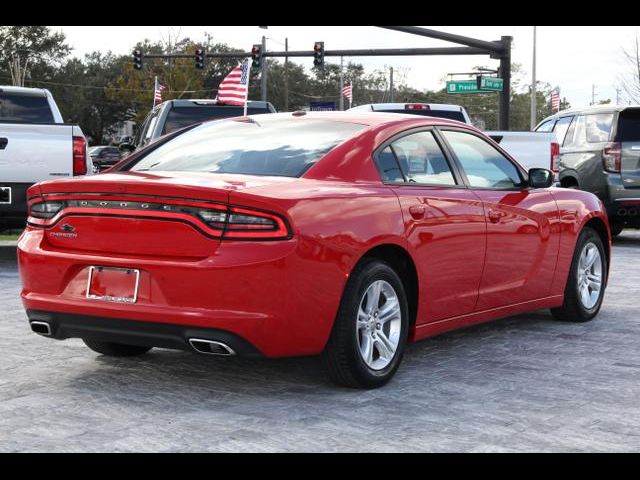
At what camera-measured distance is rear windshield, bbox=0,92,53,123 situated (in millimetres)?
13086

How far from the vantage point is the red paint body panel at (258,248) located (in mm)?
4891

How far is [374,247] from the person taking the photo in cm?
543

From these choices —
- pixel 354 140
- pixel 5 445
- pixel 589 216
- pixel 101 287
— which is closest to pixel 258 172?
pixel 354 140

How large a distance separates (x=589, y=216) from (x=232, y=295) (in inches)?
150

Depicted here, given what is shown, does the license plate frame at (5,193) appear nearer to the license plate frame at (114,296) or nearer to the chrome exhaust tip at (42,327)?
the chrome exhaust tip at (42,327)

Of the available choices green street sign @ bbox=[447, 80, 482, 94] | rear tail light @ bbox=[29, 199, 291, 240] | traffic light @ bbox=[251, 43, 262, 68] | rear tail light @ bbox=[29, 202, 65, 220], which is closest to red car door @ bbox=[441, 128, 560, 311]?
rear tail light @ bbox=[29, 199, 291, 240]

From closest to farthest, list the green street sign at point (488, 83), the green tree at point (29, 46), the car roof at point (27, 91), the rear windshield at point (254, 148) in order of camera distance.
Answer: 1. the rear windshield at point (254, 148)
2. the car roof at point (27, 91)
3. the green street sign at point (488, 83)
4. the green tree at point (29, 46)

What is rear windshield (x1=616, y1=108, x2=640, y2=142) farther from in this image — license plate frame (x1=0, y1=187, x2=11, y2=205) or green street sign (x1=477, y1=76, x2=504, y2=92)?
green street sign (x1=477, y1=76, x2=504, y2=92)

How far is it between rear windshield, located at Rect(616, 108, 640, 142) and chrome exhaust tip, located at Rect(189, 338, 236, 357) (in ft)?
34.1

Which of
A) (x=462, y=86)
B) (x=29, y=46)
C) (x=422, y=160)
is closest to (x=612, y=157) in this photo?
(x=422, y=160)

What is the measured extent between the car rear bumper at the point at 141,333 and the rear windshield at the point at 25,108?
8.27m

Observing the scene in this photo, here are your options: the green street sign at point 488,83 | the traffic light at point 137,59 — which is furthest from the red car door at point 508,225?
the traffic light at point 137,59

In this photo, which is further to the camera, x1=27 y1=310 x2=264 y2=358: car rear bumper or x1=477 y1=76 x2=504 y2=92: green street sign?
x1=477 y1=76 x2=504 y2=92: green street sign

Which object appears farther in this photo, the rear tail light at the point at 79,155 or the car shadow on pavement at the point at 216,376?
the rear tail light at the point at 79,155
